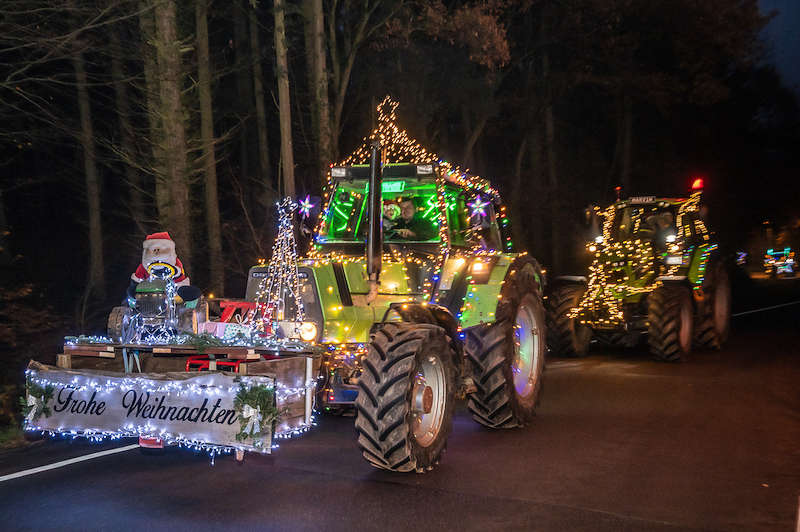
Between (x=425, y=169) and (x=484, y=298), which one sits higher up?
(x=425, y=169)


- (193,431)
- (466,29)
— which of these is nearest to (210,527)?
(193,431)

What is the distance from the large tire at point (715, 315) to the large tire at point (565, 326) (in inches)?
90.3

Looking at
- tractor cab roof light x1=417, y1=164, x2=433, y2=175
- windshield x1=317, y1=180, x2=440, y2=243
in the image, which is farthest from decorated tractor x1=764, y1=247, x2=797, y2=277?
tractor cab roof light x1=417, y1=164, x2=433, y2=175

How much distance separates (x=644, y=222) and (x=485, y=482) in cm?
1025

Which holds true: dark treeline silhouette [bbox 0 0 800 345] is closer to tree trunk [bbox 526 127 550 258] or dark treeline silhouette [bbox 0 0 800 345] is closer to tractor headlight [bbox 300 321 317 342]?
tree trunk [bbox 526 127 550 258]

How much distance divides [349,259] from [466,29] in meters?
16.4

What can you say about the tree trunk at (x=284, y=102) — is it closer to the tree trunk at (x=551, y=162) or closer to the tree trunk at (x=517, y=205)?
the tree trunk at (x=551, y=162)

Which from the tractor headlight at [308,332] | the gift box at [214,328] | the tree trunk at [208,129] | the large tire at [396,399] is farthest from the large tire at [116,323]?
the tree trunk at [208,129]

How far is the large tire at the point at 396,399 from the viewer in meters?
A: 7.10

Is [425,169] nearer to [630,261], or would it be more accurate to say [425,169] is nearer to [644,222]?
[630,261]

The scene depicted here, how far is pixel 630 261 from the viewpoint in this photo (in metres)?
16.1

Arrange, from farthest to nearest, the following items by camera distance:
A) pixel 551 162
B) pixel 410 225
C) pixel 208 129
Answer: pixel 551 162, pixel 208 129, pixel 410 225

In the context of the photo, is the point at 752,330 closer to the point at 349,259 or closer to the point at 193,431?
the point at 349,259

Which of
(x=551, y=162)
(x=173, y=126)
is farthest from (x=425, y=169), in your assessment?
(x=551, y=162)
